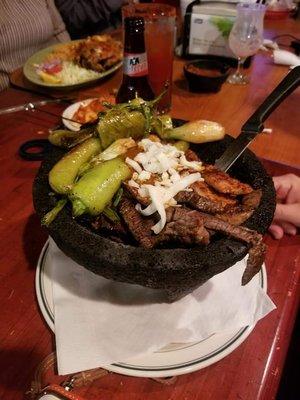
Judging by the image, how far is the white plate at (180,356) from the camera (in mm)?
652

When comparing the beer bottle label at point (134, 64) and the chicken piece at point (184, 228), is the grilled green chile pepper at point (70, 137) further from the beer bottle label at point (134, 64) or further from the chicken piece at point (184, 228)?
the beer bottle label at point (134, 64)

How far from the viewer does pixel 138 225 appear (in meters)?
0.66

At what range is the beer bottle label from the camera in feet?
3.77

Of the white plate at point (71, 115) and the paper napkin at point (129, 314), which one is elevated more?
the white plate at point (71, 115)

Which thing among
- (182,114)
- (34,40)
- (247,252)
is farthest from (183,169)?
(34,40)

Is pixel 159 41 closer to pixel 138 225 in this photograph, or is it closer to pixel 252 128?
pixel 252 128

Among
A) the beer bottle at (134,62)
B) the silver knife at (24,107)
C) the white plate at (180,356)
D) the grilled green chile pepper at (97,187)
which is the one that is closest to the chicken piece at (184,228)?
the grilled green chile pepper at (97,187)

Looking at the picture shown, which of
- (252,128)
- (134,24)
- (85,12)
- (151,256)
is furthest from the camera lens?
(85,12)

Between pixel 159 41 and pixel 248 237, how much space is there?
1.13 m

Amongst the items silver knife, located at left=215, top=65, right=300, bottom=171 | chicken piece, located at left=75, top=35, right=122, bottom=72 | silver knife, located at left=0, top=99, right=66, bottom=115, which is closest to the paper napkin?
silver knife, located at left=215, top=65, right=300, bottom=171

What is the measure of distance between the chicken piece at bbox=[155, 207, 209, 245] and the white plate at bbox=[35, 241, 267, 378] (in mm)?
221

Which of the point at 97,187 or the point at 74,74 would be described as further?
the point at 74,74

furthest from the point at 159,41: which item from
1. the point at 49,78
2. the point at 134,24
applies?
the point at 49,78

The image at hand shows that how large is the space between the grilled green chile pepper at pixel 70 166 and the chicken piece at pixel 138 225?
123mm
